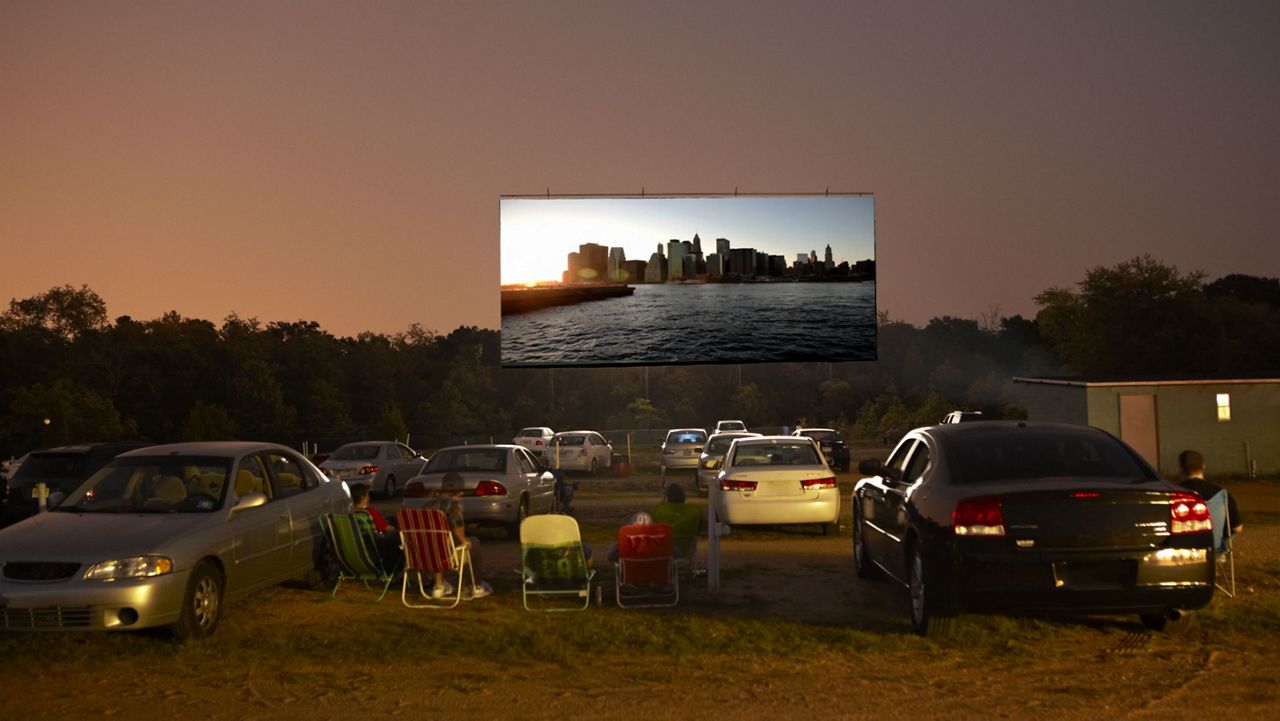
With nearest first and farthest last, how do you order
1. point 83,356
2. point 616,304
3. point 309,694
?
point 309,694 → point 616,304 → point 83,356

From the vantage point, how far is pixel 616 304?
29641mm

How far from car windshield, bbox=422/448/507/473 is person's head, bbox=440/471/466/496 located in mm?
640

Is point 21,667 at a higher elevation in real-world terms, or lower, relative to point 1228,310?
lower

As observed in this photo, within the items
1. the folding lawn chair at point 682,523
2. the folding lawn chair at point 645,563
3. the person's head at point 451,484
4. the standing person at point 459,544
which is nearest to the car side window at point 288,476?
the standing person at point 459,544

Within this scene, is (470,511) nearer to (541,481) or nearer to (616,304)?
(541,481)

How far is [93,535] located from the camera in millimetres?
9383

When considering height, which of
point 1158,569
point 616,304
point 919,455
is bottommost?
point 1158,569

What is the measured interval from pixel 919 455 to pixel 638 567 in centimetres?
265

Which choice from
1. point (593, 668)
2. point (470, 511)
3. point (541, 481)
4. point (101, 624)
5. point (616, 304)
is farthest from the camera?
point (616, 304)

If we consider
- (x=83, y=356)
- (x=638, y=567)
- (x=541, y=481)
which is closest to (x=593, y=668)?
(x=638, y=567)

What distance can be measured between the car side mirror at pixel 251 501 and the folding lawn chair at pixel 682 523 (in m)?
3.74

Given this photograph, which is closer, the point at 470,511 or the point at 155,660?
the point at 155,660

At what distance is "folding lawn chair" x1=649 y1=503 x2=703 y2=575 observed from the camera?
39.7 ft

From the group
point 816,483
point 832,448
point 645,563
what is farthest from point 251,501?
→ point 832,448
